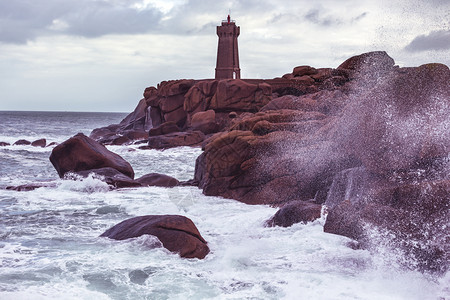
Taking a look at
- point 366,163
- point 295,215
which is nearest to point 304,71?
point 366,163

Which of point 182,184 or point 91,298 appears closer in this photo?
point 91,298

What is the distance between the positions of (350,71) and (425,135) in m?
20.2

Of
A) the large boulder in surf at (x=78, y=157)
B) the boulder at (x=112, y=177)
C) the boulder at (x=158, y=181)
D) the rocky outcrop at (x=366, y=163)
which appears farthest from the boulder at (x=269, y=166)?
the large boulder in surf at (x=78, y=157)

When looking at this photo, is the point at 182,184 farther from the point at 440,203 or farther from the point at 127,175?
the point at 440,203

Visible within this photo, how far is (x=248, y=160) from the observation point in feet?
38.8

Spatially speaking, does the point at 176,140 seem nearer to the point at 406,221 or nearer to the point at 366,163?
the point at 366,163

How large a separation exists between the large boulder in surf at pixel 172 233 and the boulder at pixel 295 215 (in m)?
1.74

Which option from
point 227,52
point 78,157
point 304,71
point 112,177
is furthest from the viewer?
point 227,52

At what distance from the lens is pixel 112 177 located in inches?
540

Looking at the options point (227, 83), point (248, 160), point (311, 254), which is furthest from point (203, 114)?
point (311, 254)

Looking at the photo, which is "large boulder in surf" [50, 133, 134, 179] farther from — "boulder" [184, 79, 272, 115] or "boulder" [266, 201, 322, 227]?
"boulder" [184, 79, 272, 115]

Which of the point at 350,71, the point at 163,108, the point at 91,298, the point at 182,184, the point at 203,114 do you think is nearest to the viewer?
the point at 91,298

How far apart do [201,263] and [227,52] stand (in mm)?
40859

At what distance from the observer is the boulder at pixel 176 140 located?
27.5 meters
